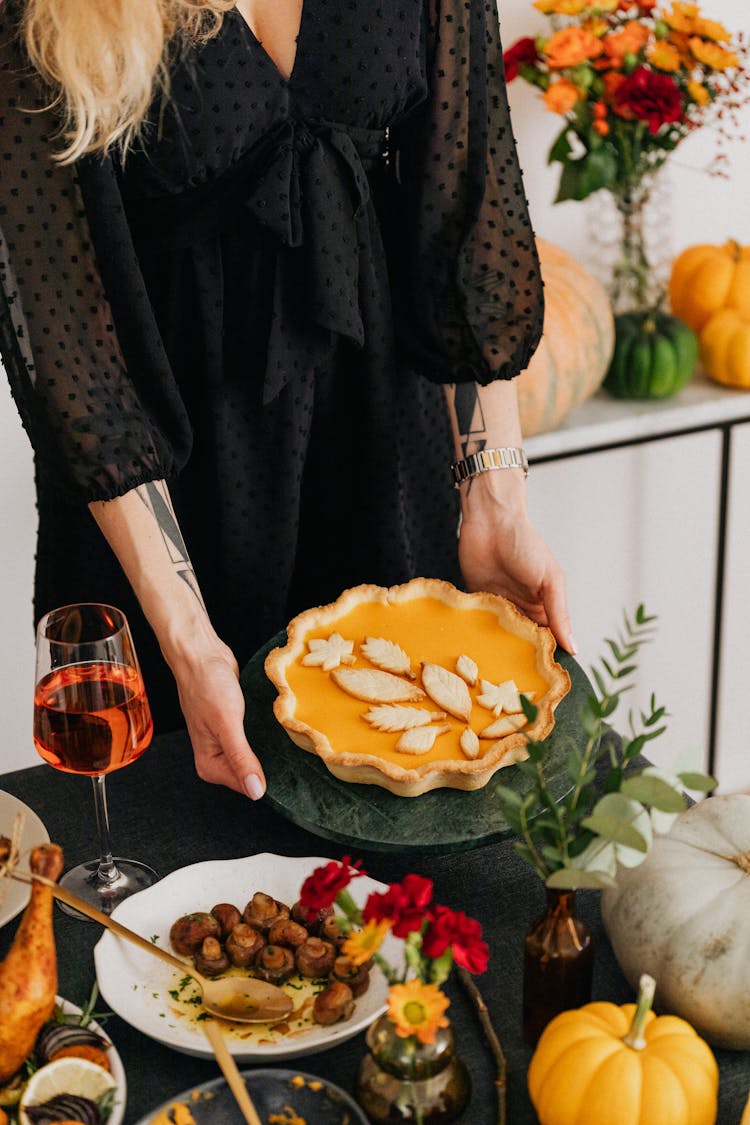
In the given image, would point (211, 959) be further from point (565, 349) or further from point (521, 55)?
point (521, 55)

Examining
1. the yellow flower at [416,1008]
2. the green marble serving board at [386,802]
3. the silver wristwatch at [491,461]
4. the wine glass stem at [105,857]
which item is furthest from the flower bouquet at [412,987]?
the silver wristwatch at [491,461]

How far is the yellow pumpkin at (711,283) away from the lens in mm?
2598

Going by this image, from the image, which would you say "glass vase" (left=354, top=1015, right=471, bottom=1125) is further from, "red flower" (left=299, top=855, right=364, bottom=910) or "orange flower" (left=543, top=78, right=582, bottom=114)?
"orange flower" (left=543, top=78, right=582, bottom=114)

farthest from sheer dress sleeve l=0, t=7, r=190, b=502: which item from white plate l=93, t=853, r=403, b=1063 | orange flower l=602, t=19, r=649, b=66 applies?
orange flower l=602, t=19, r=649, b=66

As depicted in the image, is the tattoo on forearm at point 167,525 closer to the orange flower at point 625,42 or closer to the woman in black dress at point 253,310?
the woman in black dress at point 253,310

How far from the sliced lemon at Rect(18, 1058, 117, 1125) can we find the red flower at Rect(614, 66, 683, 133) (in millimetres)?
1899

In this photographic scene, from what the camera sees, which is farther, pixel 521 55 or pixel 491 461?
pixel 521 55

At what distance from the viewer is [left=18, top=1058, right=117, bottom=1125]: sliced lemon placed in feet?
2.75

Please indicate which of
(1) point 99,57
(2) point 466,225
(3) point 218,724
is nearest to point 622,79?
(2) point 466,225

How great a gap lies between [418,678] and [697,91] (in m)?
1.48

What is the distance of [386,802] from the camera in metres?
1.12

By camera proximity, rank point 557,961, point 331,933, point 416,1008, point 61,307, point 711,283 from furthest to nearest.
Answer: point 711,283
point 61,307
point 331,933
point 557,961
point 416,1008

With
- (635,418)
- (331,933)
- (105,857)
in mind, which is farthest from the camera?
(635,418)

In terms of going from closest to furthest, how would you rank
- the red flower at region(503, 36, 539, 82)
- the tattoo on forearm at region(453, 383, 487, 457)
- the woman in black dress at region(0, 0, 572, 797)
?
the woman in black dress at region(0, 0, 572, 797)
the tattoo on forearm at region(453, 383, 487, 457)
the red flower at region(503, 36, 539, 82)
